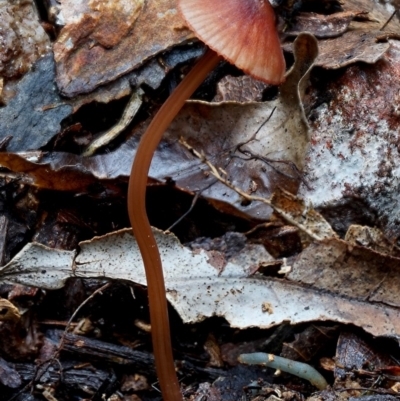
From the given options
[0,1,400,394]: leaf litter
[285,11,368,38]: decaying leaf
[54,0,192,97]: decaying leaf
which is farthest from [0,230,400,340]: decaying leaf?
[285,11,368,38]: decaying leaf

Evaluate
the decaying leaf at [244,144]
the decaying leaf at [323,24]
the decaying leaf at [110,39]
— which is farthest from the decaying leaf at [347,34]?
the decaying leaf at [110,39]

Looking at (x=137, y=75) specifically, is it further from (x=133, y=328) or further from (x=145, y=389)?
(x=145, y=389)

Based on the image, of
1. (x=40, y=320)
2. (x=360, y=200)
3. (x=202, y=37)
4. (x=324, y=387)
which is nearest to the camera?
(x=202, y=37)

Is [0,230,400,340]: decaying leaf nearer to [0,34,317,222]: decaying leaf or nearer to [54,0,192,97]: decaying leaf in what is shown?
[0,34,317,222]: decaying leaf

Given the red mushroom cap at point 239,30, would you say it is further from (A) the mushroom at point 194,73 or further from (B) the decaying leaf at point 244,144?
(B) the decaying leaf at point 244,144

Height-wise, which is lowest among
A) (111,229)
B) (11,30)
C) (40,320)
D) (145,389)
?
(145,389)

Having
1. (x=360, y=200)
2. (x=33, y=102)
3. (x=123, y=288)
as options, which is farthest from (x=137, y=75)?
(x=360, y=200)
